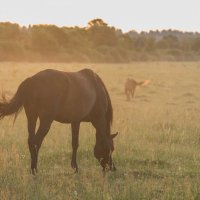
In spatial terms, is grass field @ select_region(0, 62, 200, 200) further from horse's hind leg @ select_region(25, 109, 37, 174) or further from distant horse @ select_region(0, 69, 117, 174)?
distant horse @ select_region(0, 69, 117, 174)

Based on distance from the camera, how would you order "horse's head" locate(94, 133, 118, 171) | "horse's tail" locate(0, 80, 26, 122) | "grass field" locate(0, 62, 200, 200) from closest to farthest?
"grass field" locate(0, 62, 200, 200) → "horse's tail" locate(0, 80, 26, 122) → "horse's head" locate(94, 133, 118, 171)

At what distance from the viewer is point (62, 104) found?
274 inches

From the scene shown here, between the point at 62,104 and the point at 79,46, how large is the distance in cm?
6148

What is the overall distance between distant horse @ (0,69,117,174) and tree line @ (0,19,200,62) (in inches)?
2051

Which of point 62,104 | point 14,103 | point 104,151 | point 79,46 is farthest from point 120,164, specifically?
point 79,46

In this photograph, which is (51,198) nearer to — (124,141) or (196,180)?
(196,180)

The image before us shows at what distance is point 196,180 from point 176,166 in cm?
107

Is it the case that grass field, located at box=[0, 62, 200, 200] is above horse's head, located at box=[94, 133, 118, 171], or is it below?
below

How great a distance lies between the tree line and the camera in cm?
6128

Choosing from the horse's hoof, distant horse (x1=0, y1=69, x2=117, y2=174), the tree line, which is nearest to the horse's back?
distant horse (x1=0, y1=69, x2=117, y2=174)

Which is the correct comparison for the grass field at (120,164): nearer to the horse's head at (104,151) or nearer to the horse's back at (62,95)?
the horse's head at (104,151)

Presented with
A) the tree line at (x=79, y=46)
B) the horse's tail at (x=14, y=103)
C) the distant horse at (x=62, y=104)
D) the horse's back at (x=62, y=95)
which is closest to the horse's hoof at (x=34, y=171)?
the distant horse at (x=62, y=104)

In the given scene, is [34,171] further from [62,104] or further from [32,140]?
[62,104]

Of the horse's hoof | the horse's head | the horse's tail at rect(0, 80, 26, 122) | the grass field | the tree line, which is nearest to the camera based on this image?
the grass field
